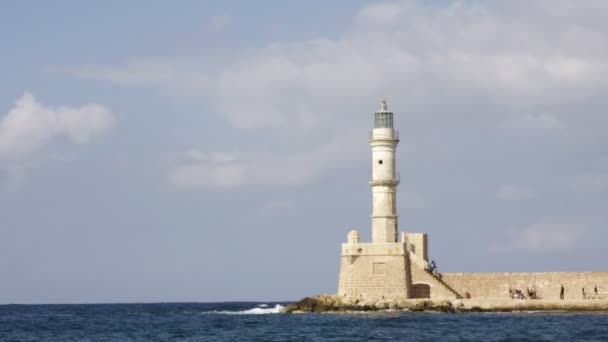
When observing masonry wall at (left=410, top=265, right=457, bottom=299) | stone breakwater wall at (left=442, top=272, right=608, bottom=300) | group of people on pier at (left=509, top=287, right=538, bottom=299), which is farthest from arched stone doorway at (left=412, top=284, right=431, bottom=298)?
group of people on pier at (left=509, top=287, right=538, bottom=299)

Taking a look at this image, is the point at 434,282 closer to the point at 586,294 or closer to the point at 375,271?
the point at 375,271

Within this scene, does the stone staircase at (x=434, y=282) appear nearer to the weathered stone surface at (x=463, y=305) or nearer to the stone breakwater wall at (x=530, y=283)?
the stone breakwater wall at (x=530, y=283)

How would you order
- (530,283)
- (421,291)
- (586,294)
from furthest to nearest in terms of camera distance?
(421,291) → (530,283) → (586,294)

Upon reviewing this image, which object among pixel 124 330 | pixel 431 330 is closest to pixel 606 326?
pixel 431 330

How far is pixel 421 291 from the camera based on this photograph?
55.5 m

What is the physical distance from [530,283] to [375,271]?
668cm

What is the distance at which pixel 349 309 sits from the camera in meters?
55.3

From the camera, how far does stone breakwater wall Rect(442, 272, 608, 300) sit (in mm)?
52875

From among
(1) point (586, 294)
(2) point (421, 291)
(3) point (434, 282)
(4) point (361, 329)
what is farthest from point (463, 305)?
(4) point (361, 329)

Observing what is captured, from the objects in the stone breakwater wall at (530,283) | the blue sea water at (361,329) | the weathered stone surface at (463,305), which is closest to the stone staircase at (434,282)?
the stone breakwater wall at (530,283)

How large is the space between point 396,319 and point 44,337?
46.2ft

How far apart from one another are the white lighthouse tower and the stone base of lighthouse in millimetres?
1000

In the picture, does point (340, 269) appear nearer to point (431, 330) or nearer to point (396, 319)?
point (396, 319)

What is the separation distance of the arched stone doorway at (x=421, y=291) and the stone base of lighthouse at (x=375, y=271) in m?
0.43
